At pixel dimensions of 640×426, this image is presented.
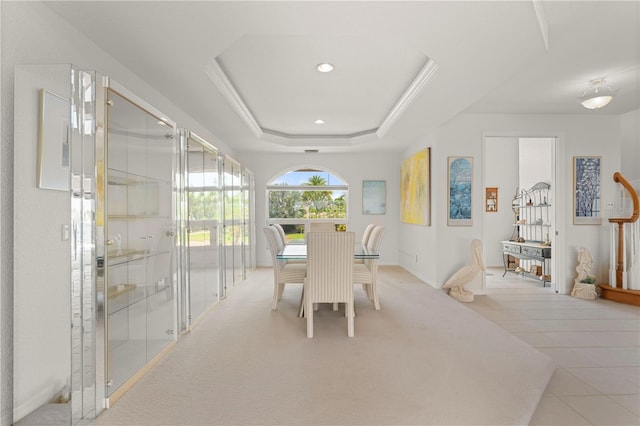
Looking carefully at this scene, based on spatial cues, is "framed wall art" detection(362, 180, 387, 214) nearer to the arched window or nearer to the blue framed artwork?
the arched window

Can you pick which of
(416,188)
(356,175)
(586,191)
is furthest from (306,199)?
(586,191)

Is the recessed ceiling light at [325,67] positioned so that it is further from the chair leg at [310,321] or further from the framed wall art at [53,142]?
the chair leg at [310,321]

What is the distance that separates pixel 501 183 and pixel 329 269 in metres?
6.23

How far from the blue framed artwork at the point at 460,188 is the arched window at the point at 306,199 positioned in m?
2.91

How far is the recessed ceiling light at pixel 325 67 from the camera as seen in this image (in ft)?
11.7

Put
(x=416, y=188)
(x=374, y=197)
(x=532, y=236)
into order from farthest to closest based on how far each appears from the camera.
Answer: (x=374, y=197)
(x=532, y=236)
(x=416, y=188)

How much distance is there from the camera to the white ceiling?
2.24 metres

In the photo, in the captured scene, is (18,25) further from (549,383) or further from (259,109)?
(549,383)

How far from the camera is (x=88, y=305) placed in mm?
1990

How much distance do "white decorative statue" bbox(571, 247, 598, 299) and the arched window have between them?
4.30m

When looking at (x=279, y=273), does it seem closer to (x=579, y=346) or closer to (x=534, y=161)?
(x=579, y=346)

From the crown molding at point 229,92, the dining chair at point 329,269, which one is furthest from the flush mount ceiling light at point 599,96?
the crown molding at point 229,92

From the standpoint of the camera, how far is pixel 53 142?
211 centimetres

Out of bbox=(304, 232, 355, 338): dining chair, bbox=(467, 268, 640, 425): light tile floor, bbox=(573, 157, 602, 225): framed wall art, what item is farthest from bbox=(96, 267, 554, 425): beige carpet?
bbox=(573, 157, 602, 225): framed wall art
